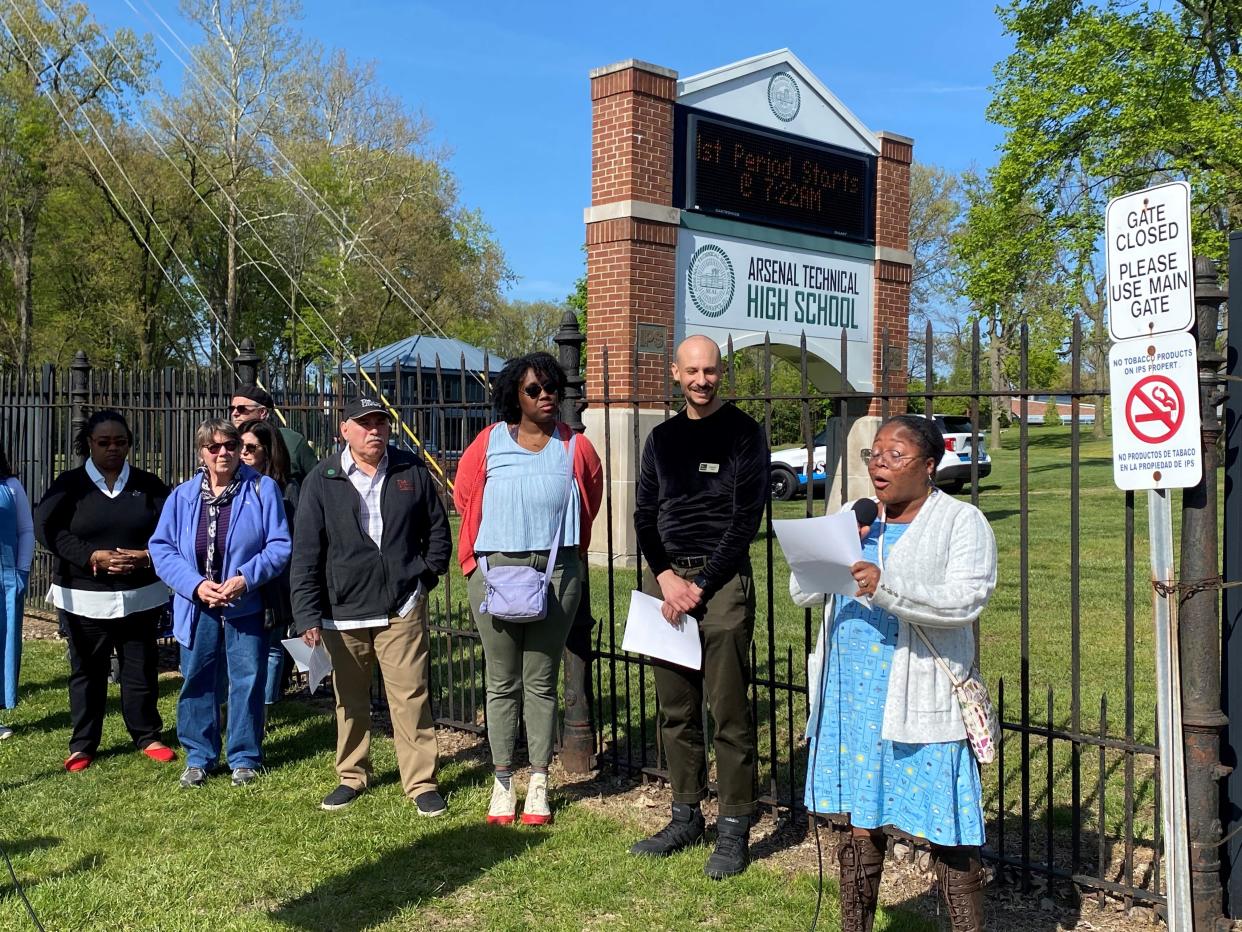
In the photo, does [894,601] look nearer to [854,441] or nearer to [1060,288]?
[854,441]

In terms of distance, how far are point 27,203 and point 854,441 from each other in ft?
94.1

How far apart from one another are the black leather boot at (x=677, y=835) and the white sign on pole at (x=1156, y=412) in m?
2.25

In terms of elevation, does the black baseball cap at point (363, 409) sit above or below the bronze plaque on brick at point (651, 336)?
below

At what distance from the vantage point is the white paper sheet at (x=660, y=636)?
13.1 feet

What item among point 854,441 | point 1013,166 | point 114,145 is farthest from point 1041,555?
point 114,145

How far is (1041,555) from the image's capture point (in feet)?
40.9

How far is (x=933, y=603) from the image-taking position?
9.26ft

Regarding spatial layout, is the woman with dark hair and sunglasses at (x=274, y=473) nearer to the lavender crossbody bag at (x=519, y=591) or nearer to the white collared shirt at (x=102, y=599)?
the white collared shirt at (x=102, y=599)

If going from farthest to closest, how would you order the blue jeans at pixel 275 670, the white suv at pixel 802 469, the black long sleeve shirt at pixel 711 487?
the white suv at pixel 802 469 < the blue jeans at pixel 275 670 < the black long sleeve shirt at pixel 711 487

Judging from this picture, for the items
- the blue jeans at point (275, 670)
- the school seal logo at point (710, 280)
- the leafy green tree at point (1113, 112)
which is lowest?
the blue jeans at point (275, 670)

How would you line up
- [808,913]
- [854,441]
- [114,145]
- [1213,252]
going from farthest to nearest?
[114,145] → [1213,252] → [854,441] → [808,913]

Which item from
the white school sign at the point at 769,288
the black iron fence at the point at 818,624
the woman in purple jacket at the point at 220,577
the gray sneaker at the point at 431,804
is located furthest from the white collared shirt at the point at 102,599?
the white school sign at the point at 769,288

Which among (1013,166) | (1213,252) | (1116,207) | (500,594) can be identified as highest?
(1013,166)

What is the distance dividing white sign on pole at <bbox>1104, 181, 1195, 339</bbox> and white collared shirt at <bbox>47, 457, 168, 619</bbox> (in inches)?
187
